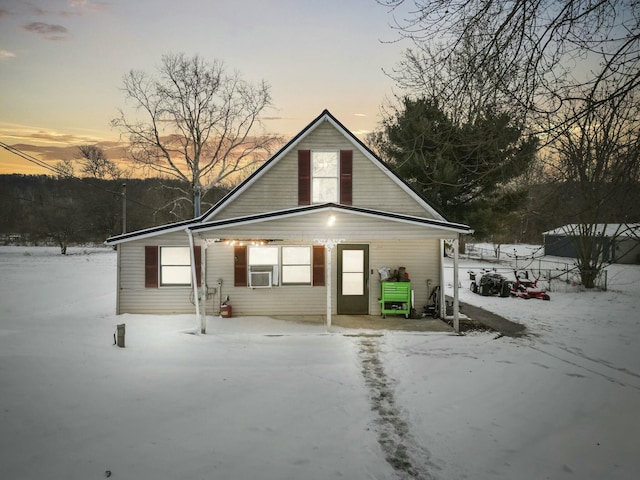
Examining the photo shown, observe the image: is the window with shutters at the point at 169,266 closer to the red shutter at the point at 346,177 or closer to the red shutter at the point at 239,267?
the red shutter at the point at 239,267

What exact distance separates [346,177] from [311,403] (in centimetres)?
783

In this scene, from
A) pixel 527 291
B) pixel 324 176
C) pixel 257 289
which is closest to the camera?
pixel 257 289

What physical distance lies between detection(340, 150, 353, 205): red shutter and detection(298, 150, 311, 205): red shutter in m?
1.08

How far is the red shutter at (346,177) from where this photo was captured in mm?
12289

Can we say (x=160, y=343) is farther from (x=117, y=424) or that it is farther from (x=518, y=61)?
(x=518, y=61)

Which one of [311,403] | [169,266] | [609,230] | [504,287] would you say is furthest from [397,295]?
[609,230]

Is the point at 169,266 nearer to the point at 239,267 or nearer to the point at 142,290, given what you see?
the point at 142,290

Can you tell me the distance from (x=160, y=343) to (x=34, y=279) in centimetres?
1793

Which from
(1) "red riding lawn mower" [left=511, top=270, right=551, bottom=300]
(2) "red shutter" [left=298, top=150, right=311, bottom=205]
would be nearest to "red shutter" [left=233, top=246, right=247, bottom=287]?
(2) "red shutter" [left=298, top=150, right=311, bottom=205]

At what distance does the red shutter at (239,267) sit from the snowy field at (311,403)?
162 cm

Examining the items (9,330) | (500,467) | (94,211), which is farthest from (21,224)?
(500,467)

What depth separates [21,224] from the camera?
54.7 metres

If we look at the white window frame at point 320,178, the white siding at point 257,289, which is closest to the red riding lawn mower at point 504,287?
the white siding at point 257,289

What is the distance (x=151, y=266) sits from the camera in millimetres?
12109
